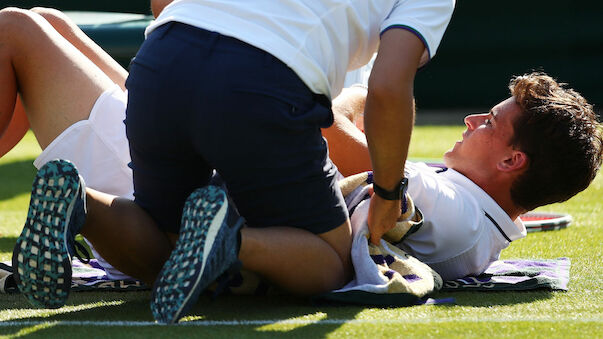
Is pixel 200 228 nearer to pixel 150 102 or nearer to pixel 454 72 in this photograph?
pixel 150 102

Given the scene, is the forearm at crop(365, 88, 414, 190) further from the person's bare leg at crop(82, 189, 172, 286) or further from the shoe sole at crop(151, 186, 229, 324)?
the person's bare leg at crop(82, 189, 172, 286)

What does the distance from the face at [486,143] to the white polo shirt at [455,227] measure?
7 cm

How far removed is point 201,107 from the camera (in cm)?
216

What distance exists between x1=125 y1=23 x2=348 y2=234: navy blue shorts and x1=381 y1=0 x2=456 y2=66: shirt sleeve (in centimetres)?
27

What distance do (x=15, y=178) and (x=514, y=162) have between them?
3925 millimetres

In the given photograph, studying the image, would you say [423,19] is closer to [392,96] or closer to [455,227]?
[392,96]

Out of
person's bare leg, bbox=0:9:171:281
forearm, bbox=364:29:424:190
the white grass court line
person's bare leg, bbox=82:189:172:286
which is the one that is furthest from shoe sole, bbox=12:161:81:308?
forearm, bbox=364:29:424:190

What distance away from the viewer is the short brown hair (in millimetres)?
2770

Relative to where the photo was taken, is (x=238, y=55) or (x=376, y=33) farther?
(x=376, y=33)

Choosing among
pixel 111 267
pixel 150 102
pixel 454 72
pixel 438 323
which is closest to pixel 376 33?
pixel 150 102

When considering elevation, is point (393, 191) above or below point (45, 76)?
below

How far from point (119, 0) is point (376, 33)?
26.1ft

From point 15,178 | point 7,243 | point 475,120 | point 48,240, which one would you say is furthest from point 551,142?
point 15,178

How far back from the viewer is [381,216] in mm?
2459
